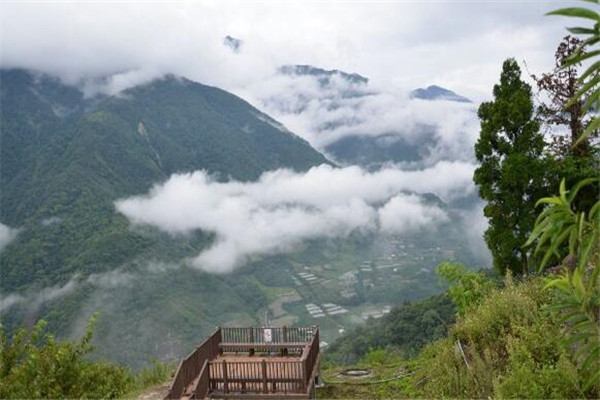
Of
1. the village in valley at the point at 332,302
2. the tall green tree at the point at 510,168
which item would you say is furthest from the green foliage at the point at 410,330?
the village in valley at the point at 332,302

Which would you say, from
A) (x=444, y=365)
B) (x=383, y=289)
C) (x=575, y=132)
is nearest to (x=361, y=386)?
(x=444, y=365)

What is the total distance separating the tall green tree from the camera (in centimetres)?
1744

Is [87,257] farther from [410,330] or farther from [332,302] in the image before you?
[410,330]

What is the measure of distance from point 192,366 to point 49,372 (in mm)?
3779

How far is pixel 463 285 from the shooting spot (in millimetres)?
19406

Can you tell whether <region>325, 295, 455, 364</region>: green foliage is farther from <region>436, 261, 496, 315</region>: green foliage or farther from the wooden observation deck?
the wooden observation deck

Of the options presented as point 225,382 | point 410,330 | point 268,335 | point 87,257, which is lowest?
point 225,382

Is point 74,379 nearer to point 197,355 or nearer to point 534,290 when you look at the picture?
point 197,355

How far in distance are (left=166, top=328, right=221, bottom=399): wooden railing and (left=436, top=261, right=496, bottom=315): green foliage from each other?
24.9 feet

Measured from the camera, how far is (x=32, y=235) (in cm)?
14325

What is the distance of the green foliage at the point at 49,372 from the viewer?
9.67 meters

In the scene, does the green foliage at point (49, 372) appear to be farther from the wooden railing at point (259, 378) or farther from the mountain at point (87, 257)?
the mountain at point (87, 257)

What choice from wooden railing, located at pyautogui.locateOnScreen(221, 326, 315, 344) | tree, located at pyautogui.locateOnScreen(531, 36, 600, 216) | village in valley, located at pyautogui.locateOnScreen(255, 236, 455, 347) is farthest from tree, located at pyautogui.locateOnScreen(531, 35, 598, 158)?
village in valley, located at pyautogui.locateOnScreen(255, 236, 455, 347)

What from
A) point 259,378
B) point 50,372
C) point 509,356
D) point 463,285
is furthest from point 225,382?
point 463,285
